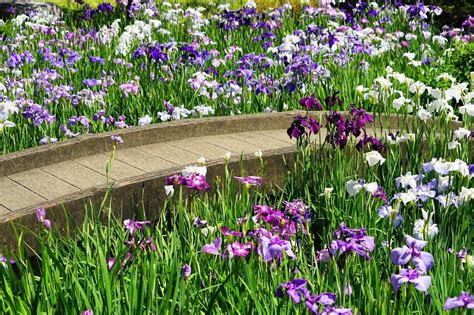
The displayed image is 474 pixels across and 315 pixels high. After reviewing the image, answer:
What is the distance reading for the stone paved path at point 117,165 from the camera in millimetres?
4496

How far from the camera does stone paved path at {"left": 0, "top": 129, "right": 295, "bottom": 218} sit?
450cm

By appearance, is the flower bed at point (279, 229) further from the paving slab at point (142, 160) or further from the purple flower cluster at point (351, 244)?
the paving slab at point (142, 160)

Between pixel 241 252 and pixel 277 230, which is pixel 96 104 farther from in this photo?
pixel 241 252

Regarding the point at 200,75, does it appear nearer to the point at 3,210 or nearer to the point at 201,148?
the point at 201,148

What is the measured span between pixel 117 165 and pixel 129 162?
0.11 meters

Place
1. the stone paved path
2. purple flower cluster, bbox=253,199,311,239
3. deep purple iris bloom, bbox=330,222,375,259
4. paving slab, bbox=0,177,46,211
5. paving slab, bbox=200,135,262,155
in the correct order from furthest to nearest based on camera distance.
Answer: paving slab, bbox=200,135,262,155 < the stone paved path < paving slab, bbox=0,177,46,211 < purple flower cluster, bbox=253,199,311,239 < deep purple iris bloom, bbox=330,222,375,259

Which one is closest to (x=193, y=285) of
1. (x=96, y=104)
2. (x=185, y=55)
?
(x=96, y=104)

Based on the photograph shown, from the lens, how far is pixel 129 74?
23.6ft

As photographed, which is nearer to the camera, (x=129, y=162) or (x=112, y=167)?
(x=112, y=167)

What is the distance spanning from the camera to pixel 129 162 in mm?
5125

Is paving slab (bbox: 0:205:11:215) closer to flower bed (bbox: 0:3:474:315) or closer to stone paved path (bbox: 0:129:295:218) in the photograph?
stone paved path (bbox: 0:129:295:218)

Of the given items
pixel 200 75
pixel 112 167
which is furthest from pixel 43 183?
pixel 200 75

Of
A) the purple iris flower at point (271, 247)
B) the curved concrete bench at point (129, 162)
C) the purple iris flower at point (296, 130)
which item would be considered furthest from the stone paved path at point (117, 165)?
the purple iris flower at point (271, 247)

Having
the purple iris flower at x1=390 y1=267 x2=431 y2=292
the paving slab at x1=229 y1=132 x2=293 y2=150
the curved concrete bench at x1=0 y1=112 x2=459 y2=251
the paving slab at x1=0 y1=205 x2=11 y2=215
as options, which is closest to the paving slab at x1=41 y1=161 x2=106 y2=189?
the curved concrete bench at x1=0 y1=112 x2=459 y2=251
